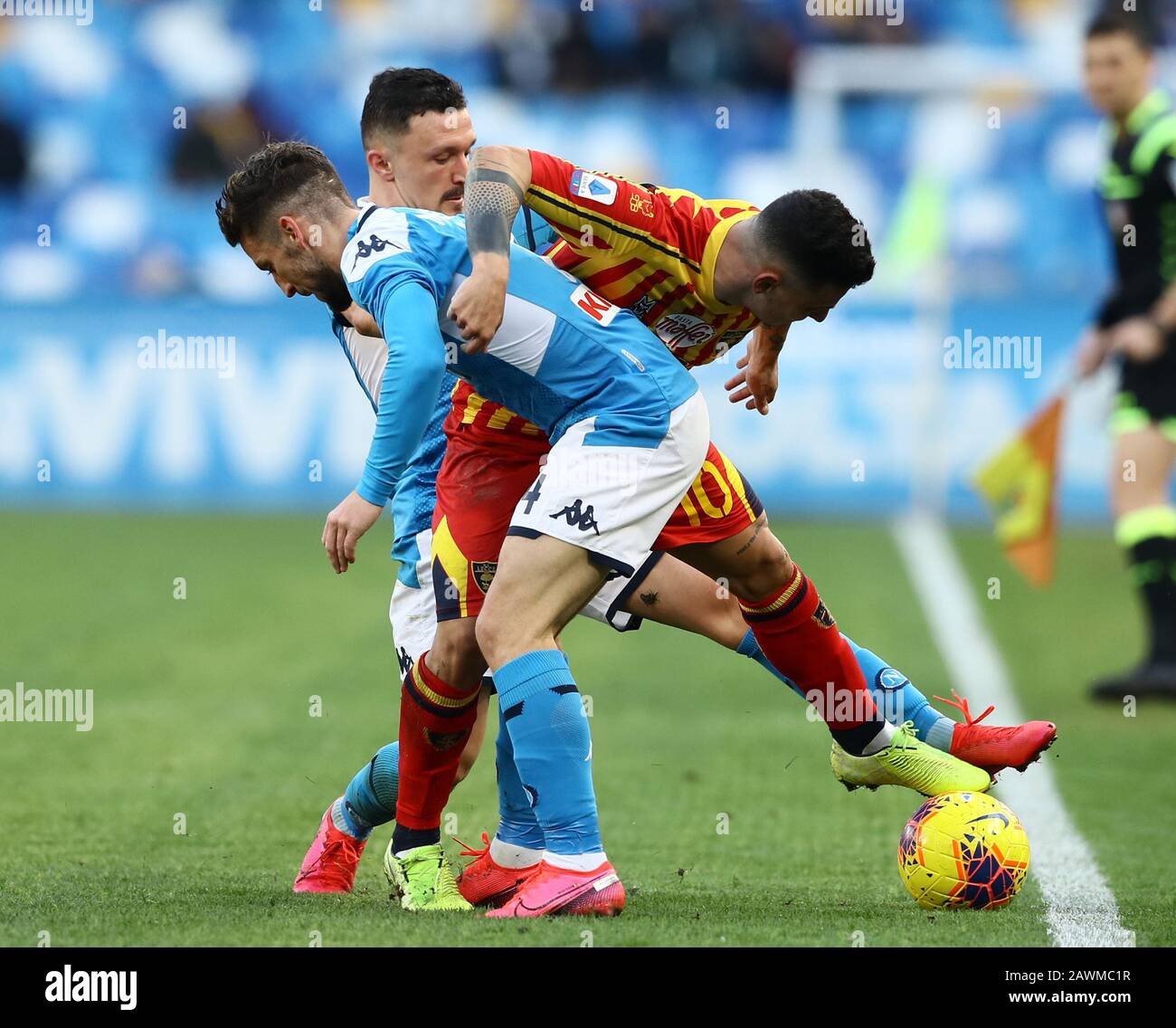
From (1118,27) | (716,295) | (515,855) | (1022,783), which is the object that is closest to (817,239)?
(716,295)

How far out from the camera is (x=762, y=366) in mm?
4934

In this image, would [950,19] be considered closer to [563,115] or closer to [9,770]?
[563,115]

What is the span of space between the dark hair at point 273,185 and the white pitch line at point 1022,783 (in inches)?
95.2

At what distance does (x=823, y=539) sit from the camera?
12.6 metres

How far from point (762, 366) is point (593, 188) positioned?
86 cm

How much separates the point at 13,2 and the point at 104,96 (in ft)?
5.06

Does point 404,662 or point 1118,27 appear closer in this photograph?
point 404,662

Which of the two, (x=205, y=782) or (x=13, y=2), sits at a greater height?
(x=13, y=2)

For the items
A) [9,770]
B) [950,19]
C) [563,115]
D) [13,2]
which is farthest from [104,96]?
[9,770]

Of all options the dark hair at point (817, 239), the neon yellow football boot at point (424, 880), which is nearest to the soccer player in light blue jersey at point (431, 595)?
the neon yellow football boot at point (424, 880)

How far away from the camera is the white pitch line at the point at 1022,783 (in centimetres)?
430

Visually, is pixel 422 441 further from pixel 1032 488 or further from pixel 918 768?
pixel 1032 488

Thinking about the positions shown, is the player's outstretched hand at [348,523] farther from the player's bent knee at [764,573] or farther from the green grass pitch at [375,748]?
the player's bent knee at [764,573]
